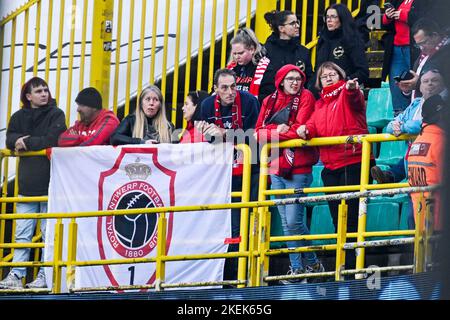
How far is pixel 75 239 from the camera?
29.4ft

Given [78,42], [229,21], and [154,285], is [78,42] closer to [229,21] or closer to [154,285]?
[229,21]

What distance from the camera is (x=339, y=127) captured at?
8672 mm

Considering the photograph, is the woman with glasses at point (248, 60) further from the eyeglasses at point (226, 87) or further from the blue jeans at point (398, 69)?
the blue jeans at point (398, 69)

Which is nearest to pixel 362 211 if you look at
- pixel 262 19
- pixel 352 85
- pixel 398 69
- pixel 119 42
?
pixel 352 85

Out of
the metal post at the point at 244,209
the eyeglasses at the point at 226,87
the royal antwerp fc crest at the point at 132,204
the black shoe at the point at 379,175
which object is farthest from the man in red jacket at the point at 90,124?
the black shoe at the point at 379,175

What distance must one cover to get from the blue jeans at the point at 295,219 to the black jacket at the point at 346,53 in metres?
0.92

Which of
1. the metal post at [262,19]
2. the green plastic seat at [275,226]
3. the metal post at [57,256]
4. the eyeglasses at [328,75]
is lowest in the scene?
the metal post at [57,256]

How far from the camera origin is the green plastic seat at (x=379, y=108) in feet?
31.7

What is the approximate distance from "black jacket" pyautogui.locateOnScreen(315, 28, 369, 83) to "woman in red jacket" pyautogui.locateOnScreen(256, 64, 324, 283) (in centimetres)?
56

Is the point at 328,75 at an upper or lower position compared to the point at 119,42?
lower

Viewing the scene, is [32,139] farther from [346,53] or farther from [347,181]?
[347,181]

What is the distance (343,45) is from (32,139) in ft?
6.90

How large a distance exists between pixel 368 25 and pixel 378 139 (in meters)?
2.09

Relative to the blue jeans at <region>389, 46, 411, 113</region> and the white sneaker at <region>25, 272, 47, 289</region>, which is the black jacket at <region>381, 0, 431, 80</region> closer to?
the blue jeans at <region>389, 46, 411, 113</region>
